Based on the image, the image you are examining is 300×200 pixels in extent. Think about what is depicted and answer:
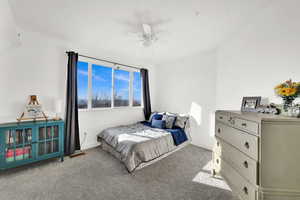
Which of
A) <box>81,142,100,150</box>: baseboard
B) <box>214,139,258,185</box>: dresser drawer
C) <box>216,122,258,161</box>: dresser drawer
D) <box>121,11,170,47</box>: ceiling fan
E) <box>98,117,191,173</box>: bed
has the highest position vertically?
<box>121,11,170,47</box>: ceiling fan

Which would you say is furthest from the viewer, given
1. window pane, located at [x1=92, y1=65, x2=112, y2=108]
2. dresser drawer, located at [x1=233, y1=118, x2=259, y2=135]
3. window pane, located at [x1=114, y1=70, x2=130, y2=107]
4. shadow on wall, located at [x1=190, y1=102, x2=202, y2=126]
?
window pane, located at [x1=114, y1=70, x2=130, y2=107]

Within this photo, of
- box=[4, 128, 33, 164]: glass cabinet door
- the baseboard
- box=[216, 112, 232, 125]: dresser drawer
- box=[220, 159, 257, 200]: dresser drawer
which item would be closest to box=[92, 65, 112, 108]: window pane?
the baseboard

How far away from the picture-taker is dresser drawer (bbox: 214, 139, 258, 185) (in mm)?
1161

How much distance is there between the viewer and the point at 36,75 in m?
2.53

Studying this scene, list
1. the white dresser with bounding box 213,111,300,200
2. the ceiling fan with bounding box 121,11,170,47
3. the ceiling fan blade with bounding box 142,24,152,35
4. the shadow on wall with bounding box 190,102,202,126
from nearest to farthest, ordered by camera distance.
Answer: the white dresser with bounding box 213,111,300,200 < the ceiling fan with bounding box 121,11,170,47 < the ceiling fan blade with bounding box 142,24,152,35 < the shadow on wall with bounding box 190,102,202,126

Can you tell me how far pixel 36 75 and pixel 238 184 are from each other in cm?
377

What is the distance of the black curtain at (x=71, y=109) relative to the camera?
2730mm

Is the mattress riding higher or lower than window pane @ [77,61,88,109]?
lower

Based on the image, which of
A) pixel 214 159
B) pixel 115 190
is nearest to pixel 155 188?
pixel 115 190

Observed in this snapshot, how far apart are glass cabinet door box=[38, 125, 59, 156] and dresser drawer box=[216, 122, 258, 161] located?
295 cm

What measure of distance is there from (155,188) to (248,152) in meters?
1.33

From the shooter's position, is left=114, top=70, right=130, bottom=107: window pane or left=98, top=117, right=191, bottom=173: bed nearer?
left=98, top=117, right=191, bottom=173: bed

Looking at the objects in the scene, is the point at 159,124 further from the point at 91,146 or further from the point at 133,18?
the point at 133,18

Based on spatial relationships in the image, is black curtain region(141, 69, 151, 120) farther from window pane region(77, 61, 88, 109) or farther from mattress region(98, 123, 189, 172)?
window pane region(77, 61, 88, 109)
